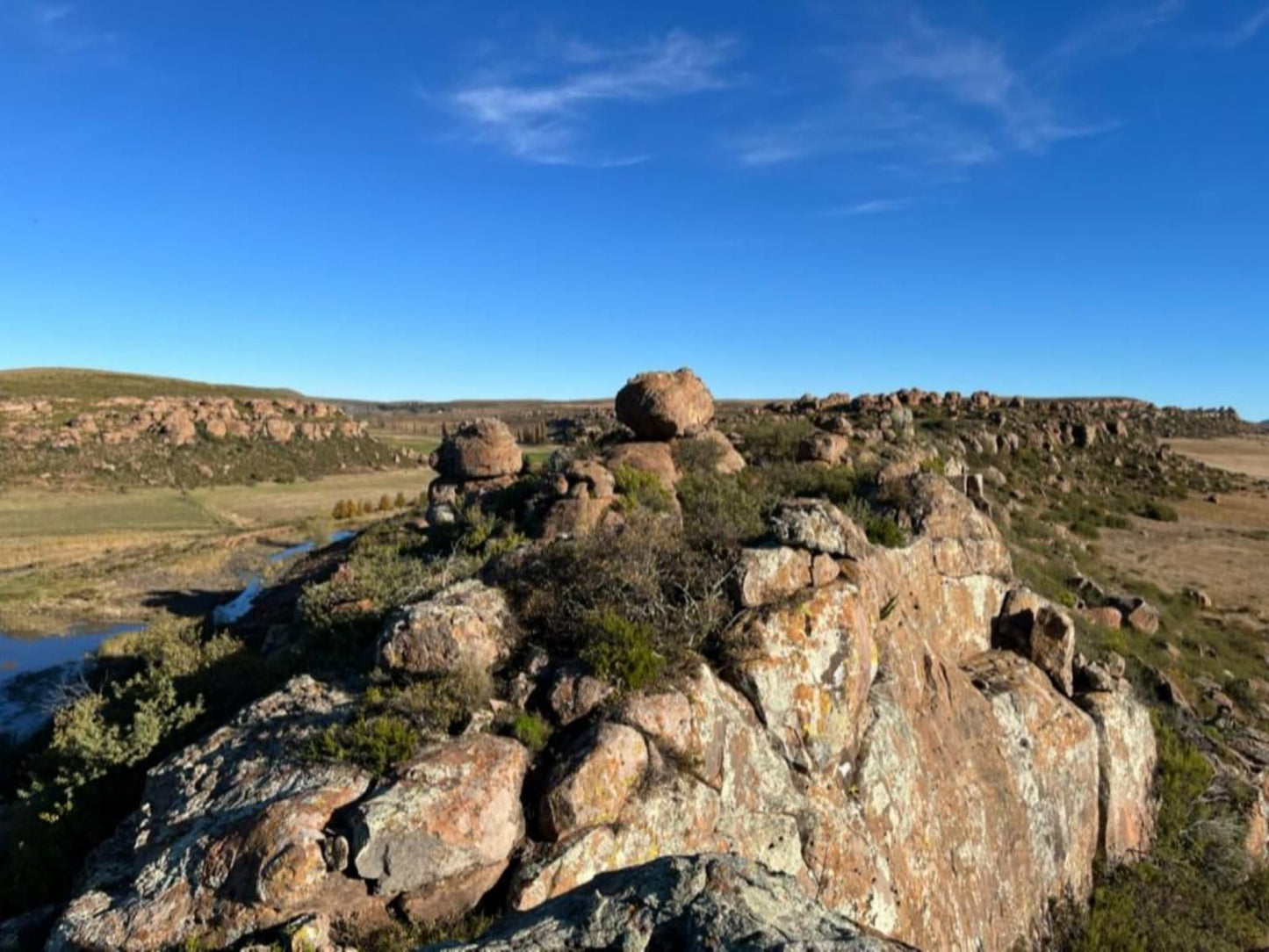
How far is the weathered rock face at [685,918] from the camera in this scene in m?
3.31

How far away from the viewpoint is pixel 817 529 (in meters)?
9.33

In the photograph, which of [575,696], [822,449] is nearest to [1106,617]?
[822,449]

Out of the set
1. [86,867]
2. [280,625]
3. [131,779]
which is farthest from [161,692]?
[86,867]

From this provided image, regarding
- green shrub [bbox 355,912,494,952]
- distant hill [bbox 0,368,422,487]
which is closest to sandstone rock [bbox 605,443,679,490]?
green shrub [bbox 355,912,494,952]

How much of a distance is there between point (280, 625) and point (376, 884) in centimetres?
717

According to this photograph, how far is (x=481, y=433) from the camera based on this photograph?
17.5 metres

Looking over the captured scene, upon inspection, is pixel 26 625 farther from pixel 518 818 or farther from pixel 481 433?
pixel 518 818

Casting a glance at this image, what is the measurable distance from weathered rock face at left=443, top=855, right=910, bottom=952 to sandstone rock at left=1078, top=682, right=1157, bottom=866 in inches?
404

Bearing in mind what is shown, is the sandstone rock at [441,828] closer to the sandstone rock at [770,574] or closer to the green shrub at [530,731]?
the green shrub at [530,731]

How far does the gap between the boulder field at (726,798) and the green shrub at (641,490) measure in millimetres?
2884

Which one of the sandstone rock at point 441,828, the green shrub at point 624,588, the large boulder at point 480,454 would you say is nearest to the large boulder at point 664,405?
the large boulder at point 480,454

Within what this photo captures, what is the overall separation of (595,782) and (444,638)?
2366 mm

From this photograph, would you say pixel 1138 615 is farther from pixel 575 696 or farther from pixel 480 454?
pixel 575 696

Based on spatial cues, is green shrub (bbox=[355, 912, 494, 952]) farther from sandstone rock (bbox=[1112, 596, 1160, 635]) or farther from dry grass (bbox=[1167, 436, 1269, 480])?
dry grass (bbox=[1167, 436, 1269, 480])
